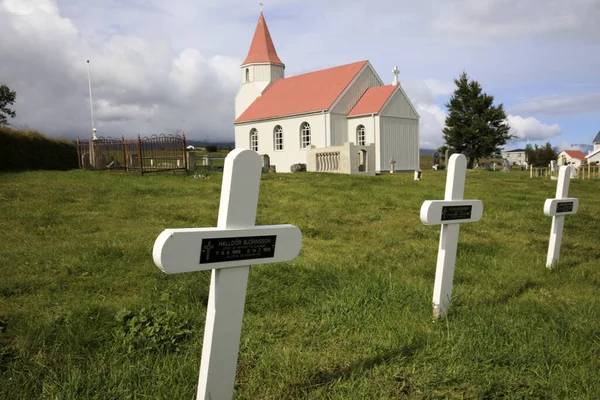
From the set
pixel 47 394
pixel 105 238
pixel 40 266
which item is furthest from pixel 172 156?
pixel 47 394

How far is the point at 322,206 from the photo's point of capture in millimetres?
10430

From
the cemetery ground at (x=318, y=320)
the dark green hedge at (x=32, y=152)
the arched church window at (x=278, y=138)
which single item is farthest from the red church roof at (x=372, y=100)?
the cemetery ground at (x=318, y=320)

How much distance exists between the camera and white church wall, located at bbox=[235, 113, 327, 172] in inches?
1217

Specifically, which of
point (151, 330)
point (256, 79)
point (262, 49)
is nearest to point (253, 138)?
point (256, 79)

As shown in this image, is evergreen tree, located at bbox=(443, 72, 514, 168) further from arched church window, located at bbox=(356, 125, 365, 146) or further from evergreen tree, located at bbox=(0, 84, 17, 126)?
evergreen tree, located at bbox=(0, 84, 17, 126)

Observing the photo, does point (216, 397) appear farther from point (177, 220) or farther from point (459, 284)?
point (177, 220)

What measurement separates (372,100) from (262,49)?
477 inches

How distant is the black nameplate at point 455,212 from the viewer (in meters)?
4.05

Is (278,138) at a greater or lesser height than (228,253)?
greater

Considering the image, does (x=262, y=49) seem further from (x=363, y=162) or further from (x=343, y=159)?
(x=343, y=159)

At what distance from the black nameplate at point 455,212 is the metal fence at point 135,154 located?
1459cm

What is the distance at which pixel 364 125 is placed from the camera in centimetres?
3048

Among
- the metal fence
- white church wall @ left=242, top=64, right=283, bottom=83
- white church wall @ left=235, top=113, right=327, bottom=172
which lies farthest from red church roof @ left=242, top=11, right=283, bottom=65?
the metal fence

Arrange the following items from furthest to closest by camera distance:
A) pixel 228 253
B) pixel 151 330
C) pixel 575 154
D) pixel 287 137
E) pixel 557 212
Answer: pixel 575 154, pixel 287 137, pixel 557 212, pixel 151 330, pixel 228 253
